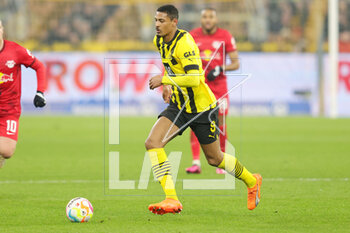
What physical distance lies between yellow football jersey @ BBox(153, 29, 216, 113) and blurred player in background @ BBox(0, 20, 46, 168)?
161 centimetres

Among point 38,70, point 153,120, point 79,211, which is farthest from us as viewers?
point 153,120

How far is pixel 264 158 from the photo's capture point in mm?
12445

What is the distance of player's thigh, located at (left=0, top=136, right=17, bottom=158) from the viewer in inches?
305

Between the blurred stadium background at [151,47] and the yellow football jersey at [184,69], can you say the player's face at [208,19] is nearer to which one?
the yellow football jersey at [184,69]

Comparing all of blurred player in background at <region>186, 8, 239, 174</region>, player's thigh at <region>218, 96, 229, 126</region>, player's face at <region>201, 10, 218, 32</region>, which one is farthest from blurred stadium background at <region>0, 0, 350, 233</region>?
player's face at <region>201, 10, 218, 32</region>

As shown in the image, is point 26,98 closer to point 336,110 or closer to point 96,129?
point 96,129

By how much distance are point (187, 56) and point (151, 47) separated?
66.7 feet

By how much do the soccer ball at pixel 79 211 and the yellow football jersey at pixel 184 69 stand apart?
1.37 meters

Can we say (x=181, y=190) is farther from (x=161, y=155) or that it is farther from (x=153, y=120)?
(x=153, y=120)

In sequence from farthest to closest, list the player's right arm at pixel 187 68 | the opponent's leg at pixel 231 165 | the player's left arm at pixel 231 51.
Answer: the player's left arm at pixel 231 51 < the opponent's leg at pixel 231 165 < the player's right arm at pixel 187 68

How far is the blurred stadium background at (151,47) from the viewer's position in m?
25.5

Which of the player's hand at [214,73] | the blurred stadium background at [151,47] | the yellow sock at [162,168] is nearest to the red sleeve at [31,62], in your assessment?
the yellow sock at [162,168]

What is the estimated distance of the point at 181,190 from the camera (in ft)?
28.3

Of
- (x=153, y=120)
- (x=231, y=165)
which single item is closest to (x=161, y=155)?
(x=231, y=165)
